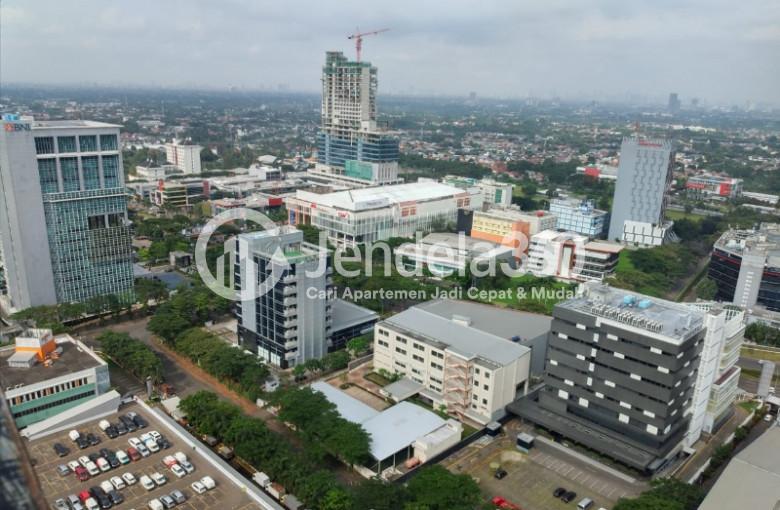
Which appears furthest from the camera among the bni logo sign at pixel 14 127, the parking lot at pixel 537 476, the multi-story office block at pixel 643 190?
the multi-story office block at pixel 643 190

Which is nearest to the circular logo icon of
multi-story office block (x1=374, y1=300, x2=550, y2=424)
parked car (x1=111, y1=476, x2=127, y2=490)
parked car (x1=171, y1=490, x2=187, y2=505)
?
multi-story office block (x1=374, y1=300, x2=550, y2=424)

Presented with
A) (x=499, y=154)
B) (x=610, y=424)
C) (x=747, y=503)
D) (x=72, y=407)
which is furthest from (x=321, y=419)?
(x=499, y=154)

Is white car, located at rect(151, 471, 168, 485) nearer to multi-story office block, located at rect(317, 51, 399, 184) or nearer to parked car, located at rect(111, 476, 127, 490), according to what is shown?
parked car, located at rect(111, 476, 127, 490)

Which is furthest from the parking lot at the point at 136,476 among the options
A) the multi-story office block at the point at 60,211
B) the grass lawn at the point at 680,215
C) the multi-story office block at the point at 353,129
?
the grass lawn at the point at 680,215

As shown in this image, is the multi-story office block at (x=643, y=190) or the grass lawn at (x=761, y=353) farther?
the multi-story office block at (x=643, y=190)

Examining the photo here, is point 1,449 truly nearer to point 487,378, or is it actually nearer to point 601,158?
point 487,378

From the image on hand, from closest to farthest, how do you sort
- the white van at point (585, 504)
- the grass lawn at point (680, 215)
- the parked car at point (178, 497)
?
the parked car at point (178, 497)
the white van at point (585, 504)
the grass lawn at point (680, 215)

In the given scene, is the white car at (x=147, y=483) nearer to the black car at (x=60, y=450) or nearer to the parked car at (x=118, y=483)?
the parked car at (x=118, y=483)

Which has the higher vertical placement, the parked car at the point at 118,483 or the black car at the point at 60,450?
the black car at the point at 60,450

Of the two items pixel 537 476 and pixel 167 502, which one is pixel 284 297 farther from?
pixel 537 476
